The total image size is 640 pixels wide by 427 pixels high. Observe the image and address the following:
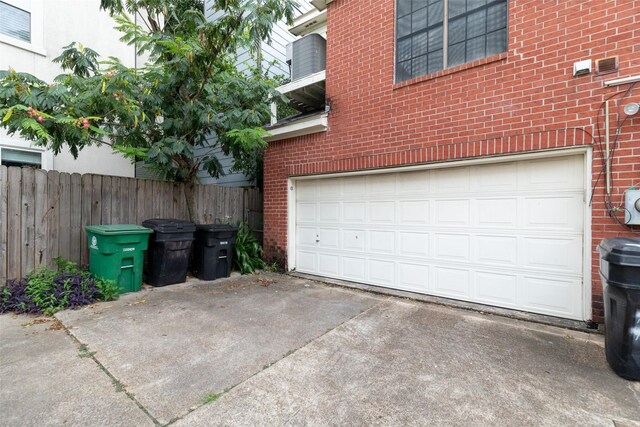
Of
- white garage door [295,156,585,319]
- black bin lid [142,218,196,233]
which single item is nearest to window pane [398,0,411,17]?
white garage door [295,156,585,319]

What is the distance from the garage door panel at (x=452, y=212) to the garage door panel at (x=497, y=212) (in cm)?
Result: 16

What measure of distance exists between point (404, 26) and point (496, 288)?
4396mm

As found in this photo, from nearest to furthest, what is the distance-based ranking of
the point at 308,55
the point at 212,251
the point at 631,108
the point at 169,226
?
the point at 631,108, the point at 169,226, the point at 212,251, the point at 308,55

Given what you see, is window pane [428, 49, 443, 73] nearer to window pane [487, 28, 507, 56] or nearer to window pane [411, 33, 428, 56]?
window pane [411, 33, 428, 56]

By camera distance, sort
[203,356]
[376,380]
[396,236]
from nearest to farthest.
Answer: [376,380], [203,356], [396,236]

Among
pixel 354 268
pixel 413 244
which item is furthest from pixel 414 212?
pixel 354 268

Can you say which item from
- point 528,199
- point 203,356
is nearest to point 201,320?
point 203,356

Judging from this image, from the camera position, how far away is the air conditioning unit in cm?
663

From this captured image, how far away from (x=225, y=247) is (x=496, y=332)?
4698 mm

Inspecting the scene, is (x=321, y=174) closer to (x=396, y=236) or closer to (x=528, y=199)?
(x=396, y=236)

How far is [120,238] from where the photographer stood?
4691 millimetres

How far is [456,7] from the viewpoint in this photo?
462 centimetres

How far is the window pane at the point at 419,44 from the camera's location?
4.88m

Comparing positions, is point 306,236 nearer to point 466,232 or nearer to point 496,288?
point 466,232
